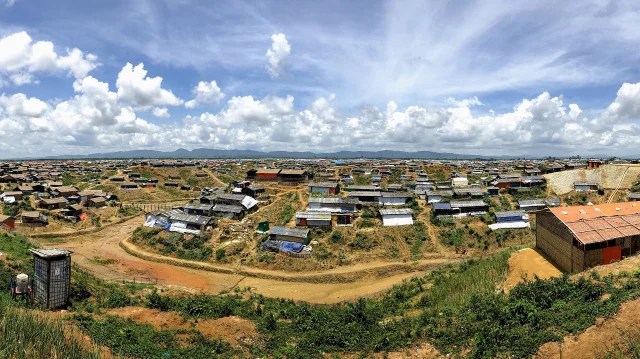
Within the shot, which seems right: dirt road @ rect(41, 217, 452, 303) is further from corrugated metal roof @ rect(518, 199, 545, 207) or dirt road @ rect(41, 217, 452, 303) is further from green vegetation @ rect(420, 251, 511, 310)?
corrugated metal roof @ rect(518, 199, 545, 207)

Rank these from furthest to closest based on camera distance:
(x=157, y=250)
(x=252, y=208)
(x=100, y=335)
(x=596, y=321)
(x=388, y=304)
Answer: (x=252, y=208)
(x=157, y=250)
(x=388, y=304)
(x=100, y=335)
(x=596, y=321)

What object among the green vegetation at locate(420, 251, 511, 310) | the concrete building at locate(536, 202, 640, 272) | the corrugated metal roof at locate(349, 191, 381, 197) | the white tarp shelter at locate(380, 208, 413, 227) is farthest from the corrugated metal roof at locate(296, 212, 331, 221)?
the concrete building at locate(536, 202, 640, 272)

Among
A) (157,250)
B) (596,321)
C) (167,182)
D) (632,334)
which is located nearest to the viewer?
(632,334)

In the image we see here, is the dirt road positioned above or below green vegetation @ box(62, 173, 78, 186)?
below

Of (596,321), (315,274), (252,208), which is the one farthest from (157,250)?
(596,321)

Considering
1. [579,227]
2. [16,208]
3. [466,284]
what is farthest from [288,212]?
[16,208]

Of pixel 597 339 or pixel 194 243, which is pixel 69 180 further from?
pixel 597 339

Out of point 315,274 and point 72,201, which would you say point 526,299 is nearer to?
point 315,274
